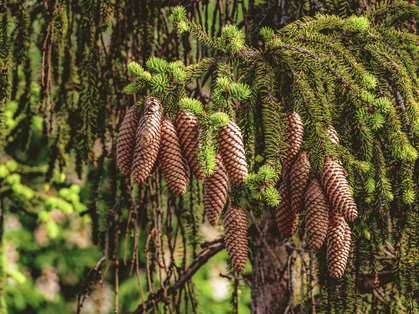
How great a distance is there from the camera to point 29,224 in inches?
162

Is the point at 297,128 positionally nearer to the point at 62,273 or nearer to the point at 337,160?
the point at 337,160

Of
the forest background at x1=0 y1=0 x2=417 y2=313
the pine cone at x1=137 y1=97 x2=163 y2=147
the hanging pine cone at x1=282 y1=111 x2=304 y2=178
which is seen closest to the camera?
the pine cone at x1=137 y1=97 x2=163 y2=147

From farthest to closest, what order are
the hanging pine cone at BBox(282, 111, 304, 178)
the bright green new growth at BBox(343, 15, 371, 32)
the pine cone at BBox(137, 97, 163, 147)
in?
the bright green new growth at BBox(343, 15, 371, 32), the hanging pine cone at BBox(282, 111, 304, 178), the pine cone at BBox(137, 97, 163, 147)

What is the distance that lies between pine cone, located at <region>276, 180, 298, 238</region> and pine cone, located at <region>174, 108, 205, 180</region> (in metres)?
0.27

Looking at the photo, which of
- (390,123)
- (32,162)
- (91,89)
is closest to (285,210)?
(390,123)

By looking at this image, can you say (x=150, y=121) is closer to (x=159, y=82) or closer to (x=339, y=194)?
(x=159, y=82)

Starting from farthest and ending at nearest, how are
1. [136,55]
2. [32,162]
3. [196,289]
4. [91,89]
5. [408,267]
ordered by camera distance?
[32,162]
[196,289]
[136,55]
[91,89]
[408,267]

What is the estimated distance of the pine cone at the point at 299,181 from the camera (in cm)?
91

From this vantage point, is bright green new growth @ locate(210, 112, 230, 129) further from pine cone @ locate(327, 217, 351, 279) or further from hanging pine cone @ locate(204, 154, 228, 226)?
pine cone @ locate(327, 217, 351, 279)

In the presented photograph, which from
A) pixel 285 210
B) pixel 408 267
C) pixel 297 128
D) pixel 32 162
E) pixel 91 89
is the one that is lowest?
pixel 408 267

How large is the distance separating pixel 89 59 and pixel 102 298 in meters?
3.58

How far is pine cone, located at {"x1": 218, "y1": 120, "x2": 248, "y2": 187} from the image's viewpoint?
82cm

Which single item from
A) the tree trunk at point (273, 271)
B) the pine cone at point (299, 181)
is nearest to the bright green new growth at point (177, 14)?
the pine cone at point (299, 181)

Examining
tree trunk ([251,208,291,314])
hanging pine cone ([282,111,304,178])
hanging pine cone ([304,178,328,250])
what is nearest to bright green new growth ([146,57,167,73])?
hanging pine cone ([282,111,304,178])
